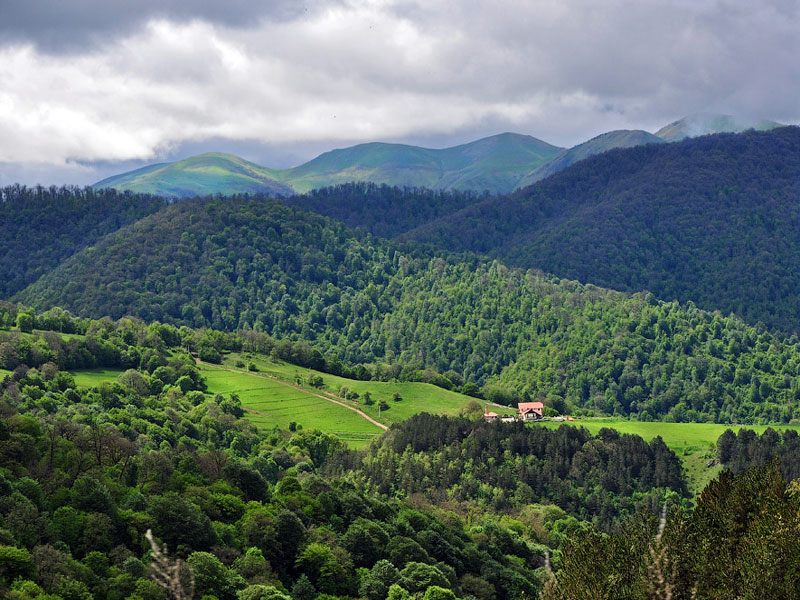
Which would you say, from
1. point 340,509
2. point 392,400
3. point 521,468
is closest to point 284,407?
point 392,400

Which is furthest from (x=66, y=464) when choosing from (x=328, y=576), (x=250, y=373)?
(x=250, y=373)

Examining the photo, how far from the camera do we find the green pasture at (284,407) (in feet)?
547

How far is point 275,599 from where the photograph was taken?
58.4m

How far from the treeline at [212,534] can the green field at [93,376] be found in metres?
65.0

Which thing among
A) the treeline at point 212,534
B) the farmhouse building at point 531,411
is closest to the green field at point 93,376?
the treeline at point 212,534

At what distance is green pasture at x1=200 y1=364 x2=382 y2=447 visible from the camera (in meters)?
167

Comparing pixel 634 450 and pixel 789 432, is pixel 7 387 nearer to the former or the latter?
pixel 634 450

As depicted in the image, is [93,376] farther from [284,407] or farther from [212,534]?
[212,534]

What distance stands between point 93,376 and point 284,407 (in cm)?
3463

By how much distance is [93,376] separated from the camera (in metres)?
164

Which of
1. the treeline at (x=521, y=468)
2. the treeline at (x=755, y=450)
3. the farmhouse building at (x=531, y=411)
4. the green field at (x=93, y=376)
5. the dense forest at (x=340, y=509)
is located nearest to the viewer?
the dense forest at (x=340, y=509)

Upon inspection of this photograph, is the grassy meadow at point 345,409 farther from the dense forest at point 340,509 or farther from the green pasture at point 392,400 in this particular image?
the dense forest at point 340,509

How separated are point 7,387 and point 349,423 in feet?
204

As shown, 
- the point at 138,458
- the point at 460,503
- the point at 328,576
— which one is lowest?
the point at 460,503
